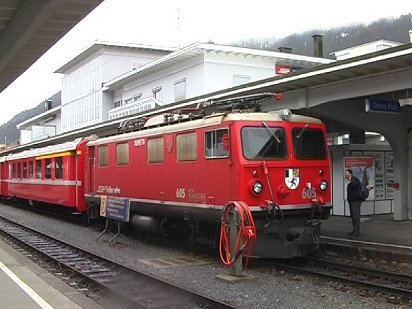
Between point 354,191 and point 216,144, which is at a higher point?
point 216,144

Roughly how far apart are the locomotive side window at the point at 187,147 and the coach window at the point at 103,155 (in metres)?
4.36

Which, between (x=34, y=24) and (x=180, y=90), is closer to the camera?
(x=34, y=24)

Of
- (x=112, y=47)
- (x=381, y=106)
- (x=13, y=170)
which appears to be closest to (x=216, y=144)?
(x=381, y=106)

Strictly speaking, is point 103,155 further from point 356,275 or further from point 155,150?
point 356,275

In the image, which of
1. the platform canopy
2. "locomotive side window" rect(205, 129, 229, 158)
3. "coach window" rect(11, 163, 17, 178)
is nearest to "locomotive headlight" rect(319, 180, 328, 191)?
"locomotive side window" rect(205, 129, 229, 158)

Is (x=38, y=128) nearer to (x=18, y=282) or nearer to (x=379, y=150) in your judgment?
(x=379, y=150)

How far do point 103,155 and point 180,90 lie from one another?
558 inches

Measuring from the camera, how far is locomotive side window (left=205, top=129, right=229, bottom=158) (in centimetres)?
1009

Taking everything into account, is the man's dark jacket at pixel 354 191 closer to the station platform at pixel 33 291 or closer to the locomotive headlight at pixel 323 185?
the locomotive headlight at pixel 323 185

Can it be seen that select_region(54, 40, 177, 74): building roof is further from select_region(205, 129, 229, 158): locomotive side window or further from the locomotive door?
select_region(205, 129, 229, 158): locomotive side window

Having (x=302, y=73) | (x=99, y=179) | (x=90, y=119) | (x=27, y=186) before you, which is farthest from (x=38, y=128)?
(x=302, y=73)

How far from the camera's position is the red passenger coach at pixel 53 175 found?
1806cm

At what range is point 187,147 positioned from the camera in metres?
11.2

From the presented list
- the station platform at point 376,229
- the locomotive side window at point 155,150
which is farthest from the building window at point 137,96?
the locomotive side window at point 155,150
